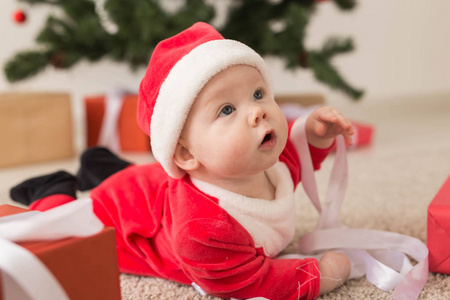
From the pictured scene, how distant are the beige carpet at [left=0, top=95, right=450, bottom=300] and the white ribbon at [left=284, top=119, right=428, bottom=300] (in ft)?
0.07

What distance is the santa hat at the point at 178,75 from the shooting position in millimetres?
622

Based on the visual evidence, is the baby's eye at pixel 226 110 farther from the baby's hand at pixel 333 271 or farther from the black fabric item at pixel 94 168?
the black fabric item at pixel 94 168

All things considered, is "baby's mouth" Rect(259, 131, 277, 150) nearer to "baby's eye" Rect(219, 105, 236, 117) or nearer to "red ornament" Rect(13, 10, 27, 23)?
"baby's eye" Rect(219, 105, 236, 117)

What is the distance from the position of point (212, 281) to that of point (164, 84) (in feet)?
0.84

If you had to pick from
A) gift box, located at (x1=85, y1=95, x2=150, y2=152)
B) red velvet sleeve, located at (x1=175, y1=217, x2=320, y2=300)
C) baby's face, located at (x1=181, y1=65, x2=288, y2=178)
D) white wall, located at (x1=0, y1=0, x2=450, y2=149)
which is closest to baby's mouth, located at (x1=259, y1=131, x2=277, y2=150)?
baby's face, located at (x1=181, y1=65, x2=288, y2=178)

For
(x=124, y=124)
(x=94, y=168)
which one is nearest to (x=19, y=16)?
(x=124, y=124)

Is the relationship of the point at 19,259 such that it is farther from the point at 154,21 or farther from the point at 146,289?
the point at 154,21

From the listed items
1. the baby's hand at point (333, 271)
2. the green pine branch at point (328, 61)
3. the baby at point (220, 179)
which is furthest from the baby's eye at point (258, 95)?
the green pine branch at point (328, 61)

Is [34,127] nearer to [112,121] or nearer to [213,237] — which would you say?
[112,121]

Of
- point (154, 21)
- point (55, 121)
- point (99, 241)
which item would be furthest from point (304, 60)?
point (99, 241)

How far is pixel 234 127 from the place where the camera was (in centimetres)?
62

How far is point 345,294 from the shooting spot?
26.3 inches

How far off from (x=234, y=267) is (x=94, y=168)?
493mm

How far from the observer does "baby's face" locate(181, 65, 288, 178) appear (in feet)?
2.03
